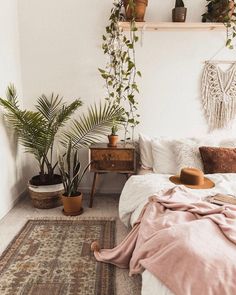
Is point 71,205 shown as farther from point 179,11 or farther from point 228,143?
point 179,11

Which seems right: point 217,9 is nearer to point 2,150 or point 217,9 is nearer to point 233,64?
point 233,64

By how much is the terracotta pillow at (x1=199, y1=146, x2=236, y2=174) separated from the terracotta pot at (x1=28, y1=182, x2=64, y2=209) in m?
1.53

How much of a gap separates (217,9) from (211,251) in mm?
2598

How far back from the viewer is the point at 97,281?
1783mm

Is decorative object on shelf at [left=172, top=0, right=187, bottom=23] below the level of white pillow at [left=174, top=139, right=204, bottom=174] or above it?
above

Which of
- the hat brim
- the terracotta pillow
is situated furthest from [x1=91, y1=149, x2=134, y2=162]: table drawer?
the terracotta pillow

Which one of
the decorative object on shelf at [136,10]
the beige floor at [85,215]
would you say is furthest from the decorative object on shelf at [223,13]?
the beige floor at [85,215]

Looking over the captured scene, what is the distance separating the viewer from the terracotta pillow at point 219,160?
8.19 feet

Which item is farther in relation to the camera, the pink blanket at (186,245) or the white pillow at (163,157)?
the white pillow at (163,157)

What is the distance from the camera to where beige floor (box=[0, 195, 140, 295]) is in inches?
70.0

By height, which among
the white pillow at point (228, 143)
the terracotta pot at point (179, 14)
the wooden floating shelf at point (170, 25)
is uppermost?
the terracotta pot at point (179, 14)

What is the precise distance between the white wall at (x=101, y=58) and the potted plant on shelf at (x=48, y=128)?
196mm

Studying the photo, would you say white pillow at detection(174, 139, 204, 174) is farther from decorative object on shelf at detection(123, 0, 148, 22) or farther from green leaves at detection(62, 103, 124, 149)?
decorative object on shelf at detection(123, 0, 148, 22)

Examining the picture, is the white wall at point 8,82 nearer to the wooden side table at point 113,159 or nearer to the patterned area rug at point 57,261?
the patterned area rug at point 57,261
